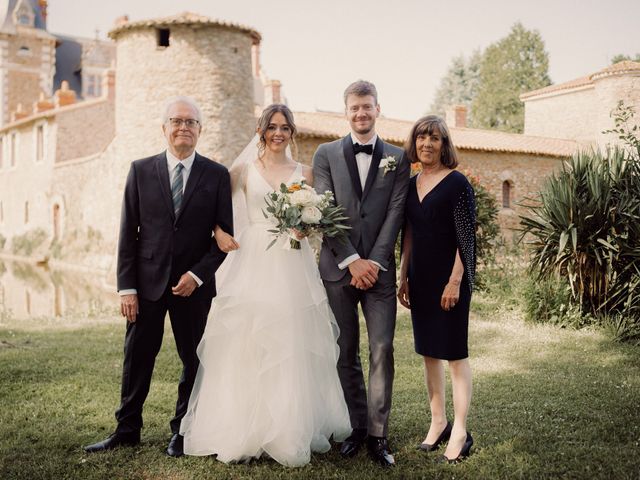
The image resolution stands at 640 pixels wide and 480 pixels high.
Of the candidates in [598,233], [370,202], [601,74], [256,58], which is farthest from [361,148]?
[256,58]

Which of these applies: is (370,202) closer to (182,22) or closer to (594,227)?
(594,227)

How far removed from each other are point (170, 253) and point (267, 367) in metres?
0.94

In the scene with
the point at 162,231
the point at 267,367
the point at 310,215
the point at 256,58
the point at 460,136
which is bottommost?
the point at 267,367

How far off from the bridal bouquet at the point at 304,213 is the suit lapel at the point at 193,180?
19.9 inches

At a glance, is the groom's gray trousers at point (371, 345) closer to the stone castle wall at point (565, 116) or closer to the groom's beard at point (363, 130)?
the groom's beard at point (363, 130)

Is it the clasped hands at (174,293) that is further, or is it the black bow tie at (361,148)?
the black bow tie at (361,148)

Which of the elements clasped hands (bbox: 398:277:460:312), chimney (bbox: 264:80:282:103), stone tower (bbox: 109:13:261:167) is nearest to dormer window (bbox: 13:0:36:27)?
chimney (bbox: 264:80:282:103)

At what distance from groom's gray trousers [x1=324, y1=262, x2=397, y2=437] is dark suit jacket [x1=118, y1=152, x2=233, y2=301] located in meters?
0.84

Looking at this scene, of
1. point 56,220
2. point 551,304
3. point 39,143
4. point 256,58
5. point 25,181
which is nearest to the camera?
point 551,304

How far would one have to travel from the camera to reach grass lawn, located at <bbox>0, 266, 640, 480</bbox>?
387 centimetres

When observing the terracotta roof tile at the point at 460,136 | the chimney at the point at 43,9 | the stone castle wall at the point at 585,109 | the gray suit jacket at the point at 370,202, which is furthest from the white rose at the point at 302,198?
the chimney at the point at 43,9

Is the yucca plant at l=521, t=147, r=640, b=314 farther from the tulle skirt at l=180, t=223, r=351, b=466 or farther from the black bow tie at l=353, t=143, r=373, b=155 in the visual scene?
the tulle skirt at l=180, t=223, r=351, b=466

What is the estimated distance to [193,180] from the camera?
4148 mm

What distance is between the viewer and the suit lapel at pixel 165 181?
4.10m
